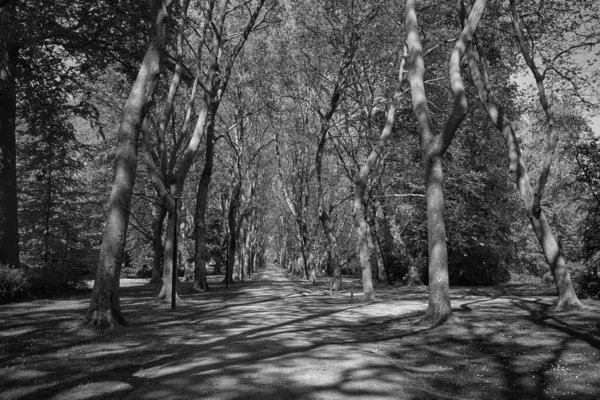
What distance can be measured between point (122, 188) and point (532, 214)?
37.6ft

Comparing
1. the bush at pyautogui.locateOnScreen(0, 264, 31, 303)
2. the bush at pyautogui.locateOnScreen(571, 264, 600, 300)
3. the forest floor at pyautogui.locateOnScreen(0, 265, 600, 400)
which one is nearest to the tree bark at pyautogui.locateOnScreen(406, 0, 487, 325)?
the forest floor at pyautogui.locateOnScreen(0, 265, 600, 400)

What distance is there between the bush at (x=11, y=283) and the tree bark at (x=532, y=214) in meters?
16.5

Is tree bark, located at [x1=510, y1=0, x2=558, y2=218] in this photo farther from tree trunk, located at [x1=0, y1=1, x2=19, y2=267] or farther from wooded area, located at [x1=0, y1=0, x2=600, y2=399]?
tree trunk, located at [x1=0, y1=1, x2=19, y2=267]

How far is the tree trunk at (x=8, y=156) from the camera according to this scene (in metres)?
17.0

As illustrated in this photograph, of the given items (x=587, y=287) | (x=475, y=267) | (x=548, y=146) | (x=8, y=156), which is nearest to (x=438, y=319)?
(x=548, y=146)

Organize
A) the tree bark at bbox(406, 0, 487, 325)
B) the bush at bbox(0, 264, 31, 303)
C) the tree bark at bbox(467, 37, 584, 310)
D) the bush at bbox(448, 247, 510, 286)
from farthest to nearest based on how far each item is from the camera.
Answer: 1. the bush at bbox(448, 247, 510, 286)
2. the bush at bbox(0, 264, 31, 303)
3. the tree bark at bbox(467, 37, 584, 310)
4. the tree bark at bbox(406, 0, 487, 325)

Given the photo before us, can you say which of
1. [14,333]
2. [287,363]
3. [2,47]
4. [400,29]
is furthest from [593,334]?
[2,47]

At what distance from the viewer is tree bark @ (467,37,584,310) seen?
1279 cm

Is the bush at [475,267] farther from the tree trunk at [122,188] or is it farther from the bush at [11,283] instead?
the bush at [11,283]

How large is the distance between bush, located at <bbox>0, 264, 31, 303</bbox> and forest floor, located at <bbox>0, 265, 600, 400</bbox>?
8.69ft

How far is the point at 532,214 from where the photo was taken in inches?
536

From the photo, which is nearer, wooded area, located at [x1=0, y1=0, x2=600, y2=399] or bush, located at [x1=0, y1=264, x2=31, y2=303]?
wooded area, located at [x1=0, y1=0, x2=600, y2=399]

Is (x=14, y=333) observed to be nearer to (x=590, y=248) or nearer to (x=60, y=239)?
(x=60, y=239)

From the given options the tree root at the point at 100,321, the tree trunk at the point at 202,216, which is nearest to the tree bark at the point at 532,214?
the tree root at the point at 100,321
